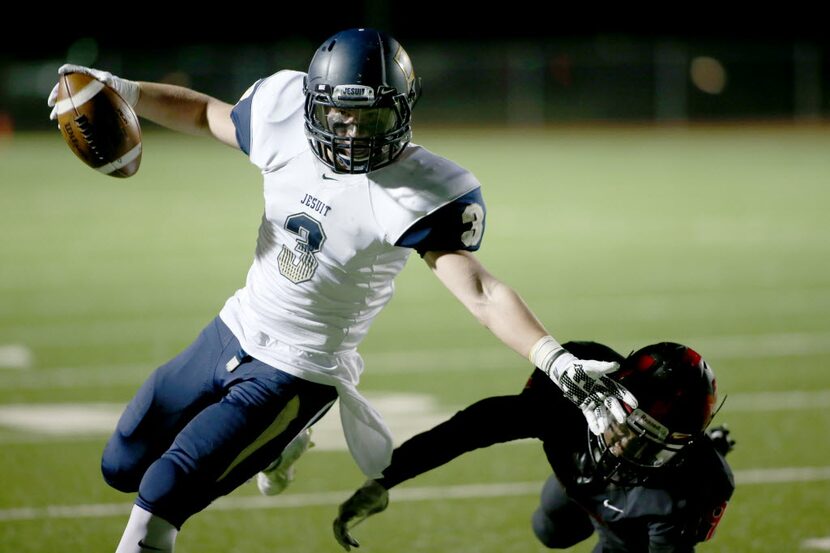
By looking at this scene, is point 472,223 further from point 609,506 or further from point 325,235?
point 609,506

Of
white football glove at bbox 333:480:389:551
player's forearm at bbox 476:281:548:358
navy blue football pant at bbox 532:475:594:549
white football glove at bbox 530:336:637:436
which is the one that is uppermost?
player's forearm at bbox 476:281:548:358

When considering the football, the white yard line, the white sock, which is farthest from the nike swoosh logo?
the football

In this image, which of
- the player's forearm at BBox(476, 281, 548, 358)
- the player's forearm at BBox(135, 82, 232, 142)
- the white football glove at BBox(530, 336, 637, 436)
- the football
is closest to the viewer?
the white football glove at BBox(530, 336, 637, 436)

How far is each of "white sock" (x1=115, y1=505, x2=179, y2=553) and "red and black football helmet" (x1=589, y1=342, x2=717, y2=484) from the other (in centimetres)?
116

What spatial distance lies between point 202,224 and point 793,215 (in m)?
5.79

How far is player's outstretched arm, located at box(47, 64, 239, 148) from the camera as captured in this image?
3.86 meters

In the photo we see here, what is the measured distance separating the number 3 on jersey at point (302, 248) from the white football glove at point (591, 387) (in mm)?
750

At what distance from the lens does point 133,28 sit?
30.7 metres

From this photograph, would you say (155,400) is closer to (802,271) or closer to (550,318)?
(550,318)

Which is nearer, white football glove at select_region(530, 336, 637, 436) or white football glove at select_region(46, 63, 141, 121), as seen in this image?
white football glove at select_region(530, 336, 637, 436)

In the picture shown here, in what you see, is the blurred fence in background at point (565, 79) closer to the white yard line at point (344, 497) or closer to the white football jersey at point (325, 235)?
the white yard line at point (344, 497)

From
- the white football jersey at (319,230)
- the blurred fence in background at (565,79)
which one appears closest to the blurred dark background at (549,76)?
the blurred fence in background at (565,79)

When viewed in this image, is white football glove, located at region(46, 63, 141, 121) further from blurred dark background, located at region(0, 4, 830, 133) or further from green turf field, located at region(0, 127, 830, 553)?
blurred dark background, located at region(0, 4, 830, 133)

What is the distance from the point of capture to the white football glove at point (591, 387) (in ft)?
9.86
